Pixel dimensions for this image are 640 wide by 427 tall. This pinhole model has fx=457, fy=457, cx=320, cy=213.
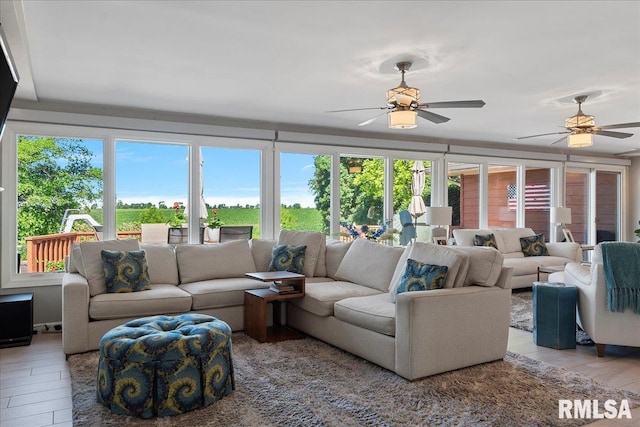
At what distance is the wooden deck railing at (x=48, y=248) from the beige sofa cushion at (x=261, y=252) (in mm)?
1796

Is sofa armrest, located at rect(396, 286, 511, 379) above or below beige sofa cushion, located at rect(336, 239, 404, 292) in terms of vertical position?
below

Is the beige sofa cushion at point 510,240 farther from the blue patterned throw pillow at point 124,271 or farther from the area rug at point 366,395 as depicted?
the blue patterned throw pillow at point 124,271

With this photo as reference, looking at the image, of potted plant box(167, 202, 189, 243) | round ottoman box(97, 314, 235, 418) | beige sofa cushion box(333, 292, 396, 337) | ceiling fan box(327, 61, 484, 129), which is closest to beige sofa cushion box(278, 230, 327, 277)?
beige sofa cushion box(333, 292, 396, 337)

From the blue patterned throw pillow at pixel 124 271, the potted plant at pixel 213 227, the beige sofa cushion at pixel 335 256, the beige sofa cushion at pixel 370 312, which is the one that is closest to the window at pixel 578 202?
the beige sofa cushion at pixel 335 256

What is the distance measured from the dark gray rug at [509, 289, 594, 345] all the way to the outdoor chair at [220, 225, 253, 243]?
327 cm

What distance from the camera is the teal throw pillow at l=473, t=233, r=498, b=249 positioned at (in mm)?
6902

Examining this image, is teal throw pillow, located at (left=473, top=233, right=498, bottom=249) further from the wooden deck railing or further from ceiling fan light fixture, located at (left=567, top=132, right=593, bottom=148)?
the wooden deck railing

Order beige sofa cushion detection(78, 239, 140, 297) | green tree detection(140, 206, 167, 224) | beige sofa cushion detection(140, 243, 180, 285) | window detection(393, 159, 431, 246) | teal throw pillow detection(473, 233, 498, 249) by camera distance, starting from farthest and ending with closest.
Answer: window detection(393, 159, 431, 246)
teal throw pillow detection(473, 233, 498, 249)
green tree detection(140, 206, 167, 224)
beige sofa cushion detection(140, 243, 180, 285)
beige sofa cushion detection(78, 239, 140, 297)

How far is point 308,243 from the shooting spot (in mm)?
5105

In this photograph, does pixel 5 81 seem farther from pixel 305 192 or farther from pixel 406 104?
pixel 305 192

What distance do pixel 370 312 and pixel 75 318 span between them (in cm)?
243

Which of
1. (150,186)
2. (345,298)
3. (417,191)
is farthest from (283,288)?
(417,191)

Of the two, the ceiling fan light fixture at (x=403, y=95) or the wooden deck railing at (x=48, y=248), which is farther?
the wooden deck railing at (x=48, y=248)

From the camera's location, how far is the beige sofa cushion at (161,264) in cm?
469
